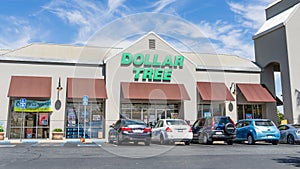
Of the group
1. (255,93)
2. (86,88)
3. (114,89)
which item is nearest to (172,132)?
(114,89)

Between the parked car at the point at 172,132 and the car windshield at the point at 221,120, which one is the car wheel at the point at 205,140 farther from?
the parked car at the point at 172,132

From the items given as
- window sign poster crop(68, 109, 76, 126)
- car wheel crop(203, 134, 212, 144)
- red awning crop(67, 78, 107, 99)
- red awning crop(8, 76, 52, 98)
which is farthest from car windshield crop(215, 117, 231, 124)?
red awning crop(8, 76, 52, 98)

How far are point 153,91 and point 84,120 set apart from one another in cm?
568

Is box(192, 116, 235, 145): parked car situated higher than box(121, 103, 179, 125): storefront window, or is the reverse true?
box(121, 103, 179, 125): storefront window

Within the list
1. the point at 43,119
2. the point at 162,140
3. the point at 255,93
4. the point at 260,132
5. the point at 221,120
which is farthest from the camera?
the point at 255,93

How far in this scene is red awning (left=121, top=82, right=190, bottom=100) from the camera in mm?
22359

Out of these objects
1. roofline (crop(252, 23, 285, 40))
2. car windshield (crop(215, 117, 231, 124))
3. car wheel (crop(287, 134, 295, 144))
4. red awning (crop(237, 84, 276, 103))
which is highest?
roofline (crop(252, 23, 285, 40))

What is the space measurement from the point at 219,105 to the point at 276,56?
6415mm

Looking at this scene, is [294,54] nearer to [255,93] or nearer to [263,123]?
[255,93]

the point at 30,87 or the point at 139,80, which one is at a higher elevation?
the point at 139,80

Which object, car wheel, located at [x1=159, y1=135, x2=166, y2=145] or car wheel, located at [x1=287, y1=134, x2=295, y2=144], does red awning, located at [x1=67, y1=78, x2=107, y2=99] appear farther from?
car wheel, located at [x1=287, y1=134, x2=295, y2=144]

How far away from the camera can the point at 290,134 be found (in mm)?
17609

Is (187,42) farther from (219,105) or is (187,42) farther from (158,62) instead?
(219,105)

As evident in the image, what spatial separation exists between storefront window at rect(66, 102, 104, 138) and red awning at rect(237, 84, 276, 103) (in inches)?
469
